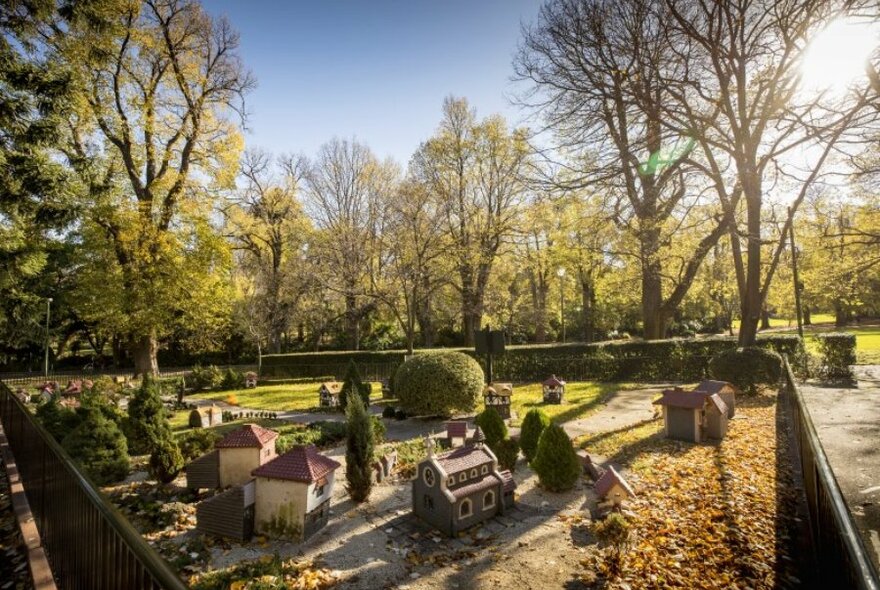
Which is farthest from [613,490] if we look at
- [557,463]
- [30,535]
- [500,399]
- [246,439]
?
[500,399]

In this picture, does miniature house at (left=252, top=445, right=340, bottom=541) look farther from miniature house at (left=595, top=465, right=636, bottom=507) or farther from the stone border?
miniature house at (left=595, top=465, right=636, bottom=507)

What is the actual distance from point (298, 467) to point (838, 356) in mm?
22174

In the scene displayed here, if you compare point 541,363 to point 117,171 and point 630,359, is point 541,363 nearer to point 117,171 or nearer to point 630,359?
point 630,359

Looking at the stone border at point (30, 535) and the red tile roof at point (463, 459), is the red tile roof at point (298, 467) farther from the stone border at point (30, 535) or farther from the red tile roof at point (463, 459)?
the stone border at point (30, 535)

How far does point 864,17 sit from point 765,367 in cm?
1089

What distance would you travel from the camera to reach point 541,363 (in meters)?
23.9

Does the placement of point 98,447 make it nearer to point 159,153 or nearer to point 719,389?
point 719,389

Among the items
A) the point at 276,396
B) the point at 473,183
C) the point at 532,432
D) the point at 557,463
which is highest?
the point at 473,183

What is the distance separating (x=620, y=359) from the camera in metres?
22.2

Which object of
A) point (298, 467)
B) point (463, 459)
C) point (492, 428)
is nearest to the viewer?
point (298, 467)

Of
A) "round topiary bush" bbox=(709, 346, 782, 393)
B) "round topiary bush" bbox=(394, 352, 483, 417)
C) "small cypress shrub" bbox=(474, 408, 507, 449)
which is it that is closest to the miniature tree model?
"small cypress shrub" bbox=(474, 408, 507, 449)

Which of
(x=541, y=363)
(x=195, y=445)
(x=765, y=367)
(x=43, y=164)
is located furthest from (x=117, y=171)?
(x=765, y=367)

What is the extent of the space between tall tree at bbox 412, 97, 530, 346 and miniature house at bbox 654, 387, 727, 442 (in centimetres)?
1991

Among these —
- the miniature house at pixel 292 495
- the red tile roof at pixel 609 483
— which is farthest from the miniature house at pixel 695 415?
the miniature house at pixel 292 495
